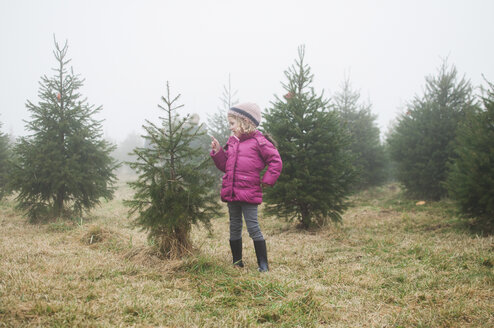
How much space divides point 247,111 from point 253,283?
6.60ft

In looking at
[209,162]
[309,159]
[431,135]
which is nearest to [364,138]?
[431,135]

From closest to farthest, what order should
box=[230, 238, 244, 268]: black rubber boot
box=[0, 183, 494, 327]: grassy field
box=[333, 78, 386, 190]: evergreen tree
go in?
box=[0, 183, 494, 327]: grassy field < box=[230, 238, 244, 268]: black rubber boot < box=[333, 78, 386, 190]: evergreen tree

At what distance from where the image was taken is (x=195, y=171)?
407 cm

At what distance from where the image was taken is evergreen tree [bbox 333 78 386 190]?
13.3m

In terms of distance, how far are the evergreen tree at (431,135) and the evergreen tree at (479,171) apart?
13.8 feet

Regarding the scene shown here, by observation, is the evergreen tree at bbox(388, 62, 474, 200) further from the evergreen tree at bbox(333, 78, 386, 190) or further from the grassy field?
the grassy field

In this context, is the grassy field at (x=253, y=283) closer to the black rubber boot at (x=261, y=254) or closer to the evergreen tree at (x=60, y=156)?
the black rubber boot at (x=261, y=254)

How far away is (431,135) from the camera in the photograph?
395 inches

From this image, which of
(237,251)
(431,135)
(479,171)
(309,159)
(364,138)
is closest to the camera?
(237,251)

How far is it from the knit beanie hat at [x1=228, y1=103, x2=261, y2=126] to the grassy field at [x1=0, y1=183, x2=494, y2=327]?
1.87m

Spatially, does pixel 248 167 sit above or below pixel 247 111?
below

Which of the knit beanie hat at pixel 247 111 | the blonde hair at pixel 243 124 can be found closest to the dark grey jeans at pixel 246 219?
the blonde hair at pixel 243 124

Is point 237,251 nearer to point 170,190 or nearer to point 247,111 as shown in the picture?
point 170,190

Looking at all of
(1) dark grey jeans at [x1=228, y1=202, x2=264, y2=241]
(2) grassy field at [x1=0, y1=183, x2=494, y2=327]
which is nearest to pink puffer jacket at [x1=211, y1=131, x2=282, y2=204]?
(1) dark grey jeans at [x1=228, y1=202, x2=264, y2=241]
